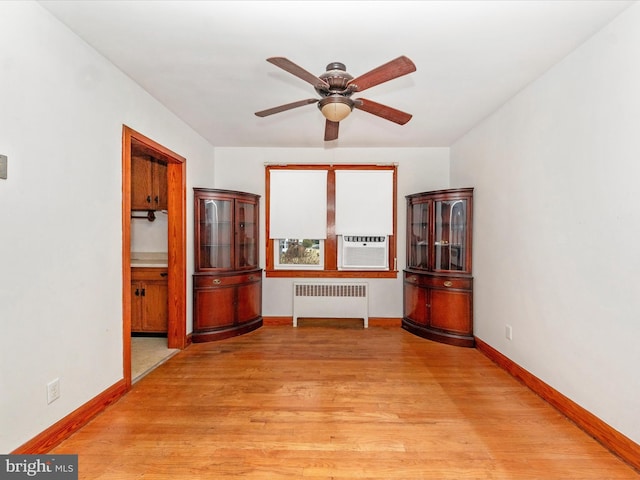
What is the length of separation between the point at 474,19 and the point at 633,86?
0.99 meters

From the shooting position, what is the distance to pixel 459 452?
187 centimetres

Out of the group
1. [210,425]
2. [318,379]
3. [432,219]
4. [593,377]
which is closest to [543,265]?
[593,377]

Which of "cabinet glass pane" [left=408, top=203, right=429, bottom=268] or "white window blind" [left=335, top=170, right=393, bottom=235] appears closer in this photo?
"cabinet glass pane" [left=408, top=203, right=429, bottom=268]

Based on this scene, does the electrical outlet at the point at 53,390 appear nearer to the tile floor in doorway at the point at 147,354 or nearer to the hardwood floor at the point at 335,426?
the hardwood floor at the point at 335,426

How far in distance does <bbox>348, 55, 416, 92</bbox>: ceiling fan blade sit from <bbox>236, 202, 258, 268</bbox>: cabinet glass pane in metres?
2.55

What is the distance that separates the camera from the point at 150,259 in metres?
4.10

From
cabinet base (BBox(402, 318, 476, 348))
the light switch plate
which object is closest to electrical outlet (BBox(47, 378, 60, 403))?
the light switch plate

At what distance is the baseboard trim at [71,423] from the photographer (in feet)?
5.71

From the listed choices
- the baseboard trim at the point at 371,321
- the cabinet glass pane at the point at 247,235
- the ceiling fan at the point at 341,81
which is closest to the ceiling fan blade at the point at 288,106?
the ceiling fan at the point at 341,81

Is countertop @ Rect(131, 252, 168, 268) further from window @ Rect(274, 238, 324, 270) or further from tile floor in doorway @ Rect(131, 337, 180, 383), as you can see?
window @ Rect(274, 238, 324, 270)

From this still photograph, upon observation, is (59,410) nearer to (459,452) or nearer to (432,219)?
(459,452)

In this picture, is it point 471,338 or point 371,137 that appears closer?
point 471,338

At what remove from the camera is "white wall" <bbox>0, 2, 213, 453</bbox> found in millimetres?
1628

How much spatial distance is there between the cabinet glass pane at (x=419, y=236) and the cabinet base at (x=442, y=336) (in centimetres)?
81
